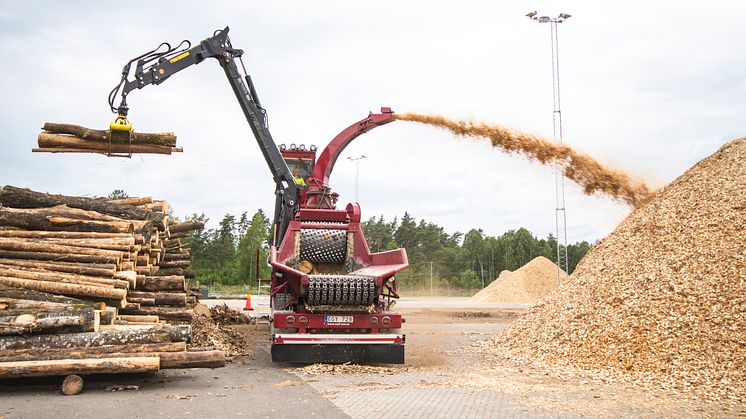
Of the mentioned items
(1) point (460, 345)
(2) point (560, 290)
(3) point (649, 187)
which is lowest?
(1) point (460, 345)

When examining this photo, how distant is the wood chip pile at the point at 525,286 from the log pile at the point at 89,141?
2704cm

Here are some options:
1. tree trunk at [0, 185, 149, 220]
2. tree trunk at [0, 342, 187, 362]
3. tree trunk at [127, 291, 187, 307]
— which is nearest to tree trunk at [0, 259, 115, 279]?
tree trunk at [127, 291, 187, 307]

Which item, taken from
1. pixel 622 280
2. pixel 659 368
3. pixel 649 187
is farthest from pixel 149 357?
pixel 649 187

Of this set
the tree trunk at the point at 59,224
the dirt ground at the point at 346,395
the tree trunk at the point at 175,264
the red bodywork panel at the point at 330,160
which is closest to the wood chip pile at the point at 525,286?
the tree trunk at the point at 175,264

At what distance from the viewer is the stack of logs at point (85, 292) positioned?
25.9ft

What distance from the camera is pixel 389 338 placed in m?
9.83

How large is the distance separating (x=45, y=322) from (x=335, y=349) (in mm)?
3942

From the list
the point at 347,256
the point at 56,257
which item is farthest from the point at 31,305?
the point at 347,256

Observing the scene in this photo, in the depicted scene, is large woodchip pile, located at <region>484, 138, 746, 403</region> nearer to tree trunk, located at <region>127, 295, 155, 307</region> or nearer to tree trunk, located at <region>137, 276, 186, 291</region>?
tree trunk, located at <region>137, 276, 186, 291</region>

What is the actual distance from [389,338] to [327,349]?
37.4 inches

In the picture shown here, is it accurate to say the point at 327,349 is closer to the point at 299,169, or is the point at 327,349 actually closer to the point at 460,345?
the point at 460,345

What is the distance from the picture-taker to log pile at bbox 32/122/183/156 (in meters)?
12.1

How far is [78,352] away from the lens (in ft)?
25.9

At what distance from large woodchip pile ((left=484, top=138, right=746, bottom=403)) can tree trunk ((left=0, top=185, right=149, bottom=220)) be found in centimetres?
722
